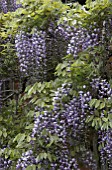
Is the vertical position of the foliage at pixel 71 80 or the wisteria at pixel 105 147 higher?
the foliage at pixel 71 80

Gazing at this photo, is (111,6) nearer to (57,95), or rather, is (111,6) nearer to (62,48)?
(62,48)

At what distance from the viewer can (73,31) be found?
8.93 ft

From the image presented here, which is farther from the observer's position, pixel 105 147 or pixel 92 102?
pixel 105 147

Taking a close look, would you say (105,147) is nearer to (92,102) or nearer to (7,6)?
(92,102)

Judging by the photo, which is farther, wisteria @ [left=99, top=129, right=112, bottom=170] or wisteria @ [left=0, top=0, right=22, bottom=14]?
wisteria @ [left=0, top=0, right=22, bottom=14]

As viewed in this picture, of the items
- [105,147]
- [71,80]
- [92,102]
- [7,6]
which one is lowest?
[105,147]

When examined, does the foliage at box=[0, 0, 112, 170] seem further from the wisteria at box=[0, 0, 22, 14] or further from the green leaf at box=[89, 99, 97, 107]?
the wisteria at box=[0, 0, 22, 14]

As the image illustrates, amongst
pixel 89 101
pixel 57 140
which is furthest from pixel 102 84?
pixel 57 140

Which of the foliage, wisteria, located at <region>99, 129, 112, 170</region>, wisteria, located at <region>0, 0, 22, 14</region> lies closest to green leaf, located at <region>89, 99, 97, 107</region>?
the foliage

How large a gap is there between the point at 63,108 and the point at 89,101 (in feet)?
0.64

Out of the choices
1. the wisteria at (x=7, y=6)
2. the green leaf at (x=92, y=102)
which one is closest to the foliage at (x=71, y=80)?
the green leaf at (x=92, y=102)

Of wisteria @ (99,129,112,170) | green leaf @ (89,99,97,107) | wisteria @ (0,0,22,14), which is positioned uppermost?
wisteria @ (0,0,22,14)

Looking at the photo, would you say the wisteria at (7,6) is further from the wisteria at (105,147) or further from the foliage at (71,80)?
the wisteria at (105,147)

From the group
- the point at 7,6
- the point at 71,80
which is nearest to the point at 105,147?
the point at 71,80
